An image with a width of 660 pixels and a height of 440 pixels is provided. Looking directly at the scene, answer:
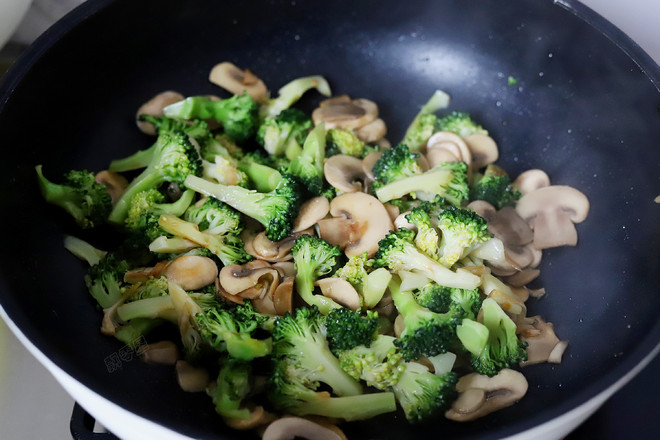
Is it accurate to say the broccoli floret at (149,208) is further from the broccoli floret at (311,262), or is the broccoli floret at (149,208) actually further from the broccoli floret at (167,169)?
the broccoli floret at (311,262)

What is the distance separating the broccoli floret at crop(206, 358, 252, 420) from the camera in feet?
4.80

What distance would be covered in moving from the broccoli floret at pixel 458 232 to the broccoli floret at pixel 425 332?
179 mm

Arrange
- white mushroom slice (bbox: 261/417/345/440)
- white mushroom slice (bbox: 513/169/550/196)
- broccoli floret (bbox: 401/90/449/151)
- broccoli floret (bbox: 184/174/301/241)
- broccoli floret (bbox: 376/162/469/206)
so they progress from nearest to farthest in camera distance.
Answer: white mushroom slice (bbox: 261/417/345/440)
broccoli floret (bbox: 184/174/301/241)
broccoli floret (bbox: 376/162/469/206)
white mushroom slice (bbox: 513/169/550/196)
broccoli floret (bbox: 401/90/449/151)

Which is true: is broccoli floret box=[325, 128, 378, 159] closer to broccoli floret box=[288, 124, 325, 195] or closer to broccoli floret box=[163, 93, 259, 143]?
broccoli floret box=[288, 124, 325, 195]

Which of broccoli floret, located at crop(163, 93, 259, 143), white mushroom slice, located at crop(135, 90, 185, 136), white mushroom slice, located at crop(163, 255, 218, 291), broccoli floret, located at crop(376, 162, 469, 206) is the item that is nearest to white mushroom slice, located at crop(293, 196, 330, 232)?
broccoli floret, located at crop(376, 162, 469, 206)

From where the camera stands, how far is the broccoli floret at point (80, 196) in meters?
1.77

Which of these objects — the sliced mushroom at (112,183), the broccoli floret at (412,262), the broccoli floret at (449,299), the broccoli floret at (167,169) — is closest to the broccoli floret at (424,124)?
the broccoli floret at (412,262)

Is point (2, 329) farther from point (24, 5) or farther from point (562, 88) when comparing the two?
point (562, 88)

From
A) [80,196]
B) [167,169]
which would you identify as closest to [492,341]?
[167,169]

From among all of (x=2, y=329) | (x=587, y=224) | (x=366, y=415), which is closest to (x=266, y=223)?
(x=366, y=415)

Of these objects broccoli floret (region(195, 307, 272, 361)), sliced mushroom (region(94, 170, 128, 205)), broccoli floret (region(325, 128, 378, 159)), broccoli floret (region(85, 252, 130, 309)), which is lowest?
broccoli floret (region(85, 252, 130, 309))

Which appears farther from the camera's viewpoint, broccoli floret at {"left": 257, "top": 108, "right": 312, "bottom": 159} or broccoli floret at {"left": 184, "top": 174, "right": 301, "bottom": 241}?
broccoli floret at {"left": 257, "top": 108, "right": 312, "bottom": 159}

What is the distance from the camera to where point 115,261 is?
5.75ft

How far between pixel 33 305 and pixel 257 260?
58 cm
